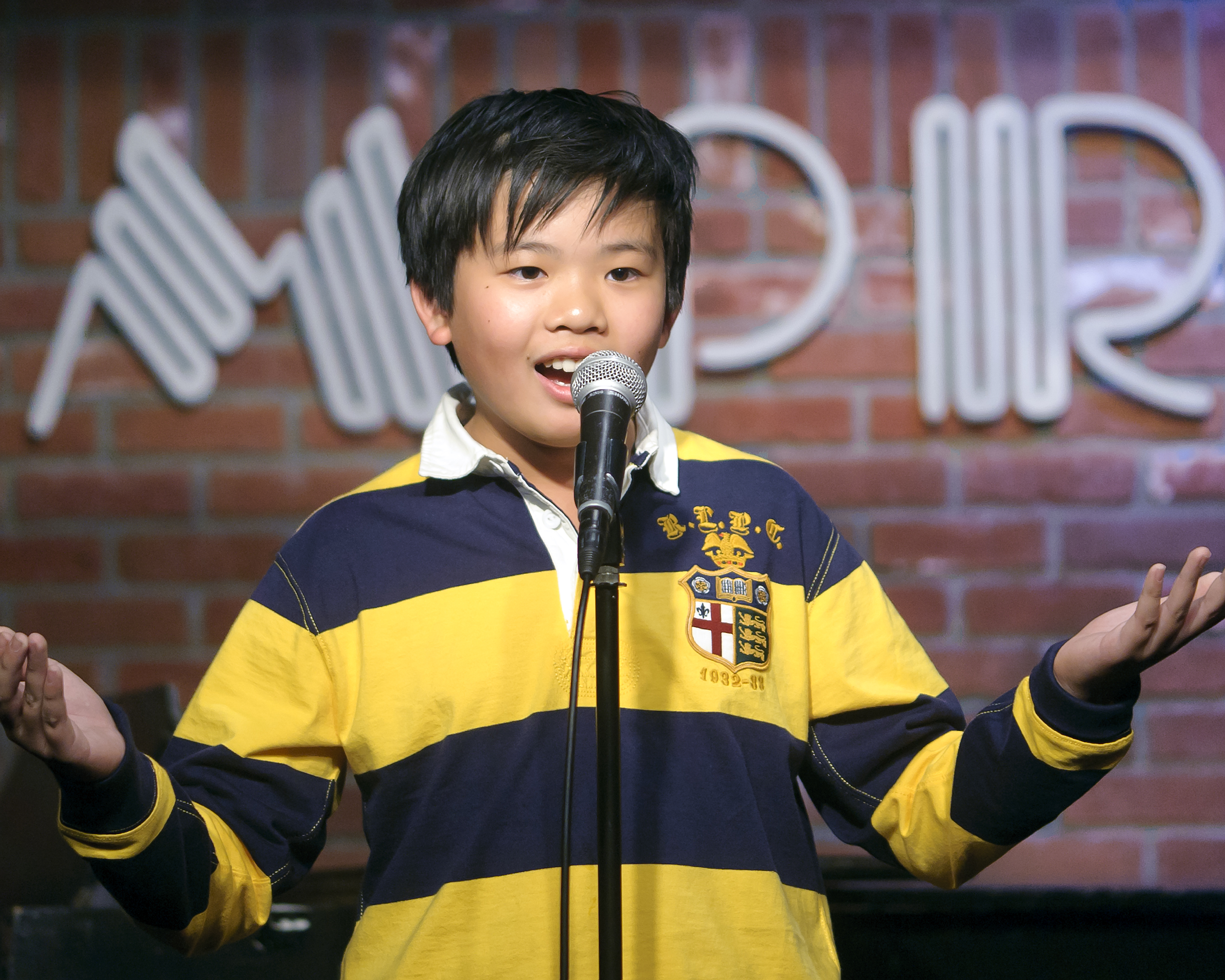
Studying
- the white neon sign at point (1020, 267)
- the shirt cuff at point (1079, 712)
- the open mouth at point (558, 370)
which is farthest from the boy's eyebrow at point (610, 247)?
the white neon sign at point (1020, 267)

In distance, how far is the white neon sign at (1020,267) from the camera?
2158 millimetres

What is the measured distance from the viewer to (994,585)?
7.30 ft

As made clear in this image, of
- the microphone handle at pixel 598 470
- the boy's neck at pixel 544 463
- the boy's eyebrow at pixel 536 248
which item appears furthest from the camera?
the boy's neck at pixel 544 463

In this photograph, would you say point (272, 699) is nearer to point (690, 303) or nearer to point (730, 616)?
point (730, 616)

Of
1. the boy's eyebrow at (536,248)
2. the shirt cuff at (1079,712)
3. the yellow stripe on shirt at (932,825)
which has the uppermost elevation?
the boy's eyebrow at (536,248)

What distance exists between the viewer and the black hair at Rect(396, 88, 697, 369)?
1302mm

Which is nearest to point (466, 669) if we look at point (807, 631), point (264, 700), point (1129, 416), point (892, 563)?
point (264, 700)

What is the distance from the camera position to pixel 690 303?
2219 mm

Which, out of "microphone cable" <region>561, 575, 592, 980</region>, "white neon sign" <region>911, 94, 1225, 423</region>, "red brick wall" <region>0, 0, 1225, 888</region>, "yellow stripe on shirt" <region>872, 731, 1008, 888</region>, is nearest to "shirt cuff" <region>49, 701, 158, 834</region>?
"microphone cable" <region>561, 575, 592, 980</region>

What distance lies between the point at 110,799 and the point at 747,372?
1487mm

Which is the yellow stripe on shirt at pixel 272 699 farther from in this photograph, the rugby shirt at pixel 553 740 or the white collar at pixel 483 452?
the white collar at pixel 483 452

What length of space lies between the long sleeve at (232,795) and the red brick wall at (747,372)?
3.21 ft

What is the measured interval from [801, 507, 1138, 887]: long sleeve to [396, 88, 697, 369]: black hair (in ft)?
1.44

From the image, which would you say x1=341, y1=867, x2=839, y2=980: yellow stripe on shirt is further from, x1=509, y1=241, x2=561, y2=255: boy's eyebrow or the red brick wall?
the red brick wall
